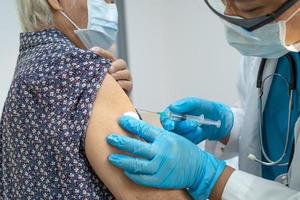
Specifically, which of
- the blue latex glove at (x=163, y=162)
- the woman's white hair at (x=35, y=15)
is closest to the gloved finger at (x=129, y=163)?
the blue latex glove at (x=163, y=162)

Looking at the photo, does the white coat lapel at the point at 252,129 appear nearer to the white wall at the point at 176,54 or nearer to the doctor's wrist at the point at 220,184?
the doctor's wrist at the point at 220,184

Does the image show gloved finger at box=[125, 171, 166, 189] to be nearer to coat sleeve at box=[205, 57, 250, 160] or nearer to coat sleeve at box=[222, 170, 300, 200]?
coat sleeve at box=[222, 170, 300, 200]

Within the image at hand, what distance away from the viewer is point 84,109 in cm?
88

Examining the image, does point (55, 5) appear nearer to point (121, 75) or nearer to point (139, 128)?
point (121, 75)

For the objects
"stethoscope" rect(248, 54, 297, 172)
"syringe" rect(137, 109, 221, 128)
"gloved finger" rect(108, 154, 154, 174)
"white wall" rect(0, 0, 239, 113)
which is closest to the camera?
"gloved finger" rect(108, 154, 154, 174)

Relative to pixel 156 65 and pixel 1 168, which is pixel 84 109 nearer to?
pixel 1 168

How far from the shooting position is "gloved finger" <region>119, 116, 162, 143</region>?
0.90 metres

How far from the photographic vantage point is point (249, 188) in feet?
3.44

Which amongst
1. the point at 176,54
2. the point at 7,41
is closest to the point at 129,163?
the point at 7,41

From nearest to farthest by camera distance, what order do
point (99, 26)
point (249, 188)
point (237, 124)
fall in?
point (249, 188) < point (99, 26) < point (237, 124)

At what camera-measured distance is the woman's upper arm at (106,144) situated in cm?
87

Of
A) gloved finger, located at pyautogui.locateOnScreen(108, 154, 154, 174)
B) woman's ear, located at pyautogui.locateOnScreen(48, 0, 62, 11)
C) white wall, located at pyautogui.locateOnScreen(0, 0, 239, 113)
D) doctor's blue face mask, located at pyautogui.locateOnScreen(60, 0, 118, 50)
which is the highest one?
woman's ear, located at pyautogui.locateOnScreen(48, 0, 62, 11)

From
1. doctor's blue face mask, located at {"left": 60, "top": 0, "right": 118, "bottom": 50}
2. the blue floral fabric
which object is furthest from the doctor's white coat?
doctor's blue face mask, located at {"left": 60, "top": 0, "right": 118, "bottom": 50}

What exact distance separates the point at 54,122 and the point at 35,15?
47cm
